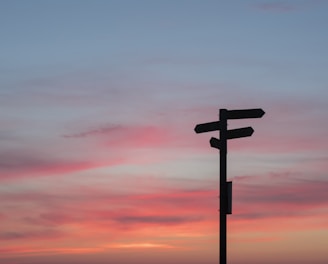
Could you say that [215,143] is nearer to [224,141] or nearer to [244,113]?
[224,141]

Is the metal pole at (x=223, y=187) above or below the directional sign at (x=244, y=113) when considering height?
below

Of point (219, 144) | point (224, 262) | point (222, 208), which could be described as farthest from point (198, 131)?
point (224, 262)

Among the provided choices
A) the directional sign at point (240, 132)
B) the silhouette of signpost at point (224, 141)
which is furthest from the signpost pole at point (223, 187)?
the directional sign at point (240, 132)

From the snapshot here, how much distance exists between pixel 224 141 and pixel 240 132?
0.48 m

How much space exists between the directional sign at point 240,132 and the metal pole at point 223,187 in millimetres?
130

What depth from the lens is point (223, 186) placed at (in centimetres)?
2023

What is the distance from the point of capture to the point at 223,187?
797 inches

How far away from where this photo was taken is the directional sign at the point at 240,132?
66.8 feet

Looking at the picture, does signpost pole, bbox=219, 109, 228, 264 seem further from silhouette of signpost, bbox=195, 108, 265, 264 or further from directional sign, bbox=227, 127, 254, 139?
directional sign, bbox=227, 127, 254, 139

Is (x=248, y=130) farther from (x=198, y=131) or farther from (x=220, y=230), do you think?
(x=220, y=230)

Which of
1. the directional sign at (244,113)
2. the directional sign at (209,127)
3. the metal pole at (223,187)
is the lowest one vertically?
the metal pole at (223,187)

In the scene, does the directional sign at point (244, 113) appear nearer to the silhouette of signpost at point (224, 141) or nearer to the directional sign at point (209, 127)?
the silhouette of signpost at point (224, 141)

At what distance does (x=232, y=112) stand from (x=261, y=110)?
2.49 feet

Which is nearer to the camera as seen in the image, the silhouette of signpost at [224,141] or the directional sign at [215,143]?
the silhouette of signpost at [224,141]
